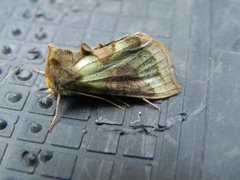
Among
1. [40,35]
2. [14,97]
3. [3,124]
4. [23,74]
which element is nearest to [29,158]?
[3,124]

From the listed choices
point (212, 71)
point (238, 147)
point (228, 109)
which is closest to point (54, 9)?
point (212, 71)

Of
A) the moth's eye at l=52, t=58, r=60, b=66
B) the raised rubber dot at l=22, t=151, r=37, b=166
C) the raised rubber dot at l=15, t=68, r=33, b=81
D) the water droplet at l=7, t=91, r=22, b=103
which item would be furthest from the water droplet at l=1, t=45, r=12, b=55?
the raised rubber dot at l=22, t=151, r=37, b=166

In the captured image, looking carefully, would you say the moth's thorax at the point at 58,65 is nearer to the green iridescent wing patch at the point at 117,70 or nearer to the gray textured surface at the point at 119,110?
the green iridescent wing patch at the point at 117,70

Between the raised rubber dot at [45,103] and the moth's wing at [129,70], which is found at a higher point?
the moth's wing at [129,70]

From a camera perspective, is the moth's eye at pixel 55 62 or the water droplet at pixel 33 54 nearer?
the moth's eye at pixel 55 62

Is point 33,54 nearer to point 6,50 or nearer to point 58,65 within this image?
point 6,50

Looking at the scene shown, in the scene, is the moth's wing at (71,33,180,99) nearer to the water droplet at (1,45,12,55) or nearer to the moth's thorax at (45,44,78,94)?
the moth's thorax at (45,44,78,94)

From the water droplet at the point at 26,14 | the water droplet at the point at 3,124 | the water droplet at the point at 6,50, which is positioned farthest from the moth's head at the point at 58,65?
the water droplet at the point at 26,14
